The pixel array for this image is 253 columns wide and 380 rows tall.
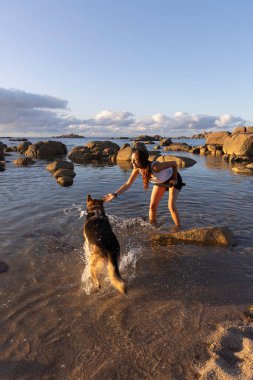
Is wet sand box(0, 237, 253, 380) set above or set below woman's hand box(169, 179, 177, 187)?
below

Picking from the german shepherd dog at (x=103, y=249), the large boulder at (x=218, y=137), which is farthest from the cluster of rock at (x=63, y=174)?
the large boulder at (x=218, y=137)

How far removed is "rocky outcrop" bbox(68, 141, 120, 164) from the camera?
35250mm

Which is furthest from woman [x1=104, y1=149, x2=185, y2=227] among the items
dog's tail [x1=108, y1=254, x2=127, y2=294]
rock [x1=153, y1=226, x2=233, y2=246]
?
dog's tail [x1=108, y1=254, x2=127, y2=294]

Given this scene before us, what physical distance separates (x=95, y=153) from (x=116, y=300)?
33109mm

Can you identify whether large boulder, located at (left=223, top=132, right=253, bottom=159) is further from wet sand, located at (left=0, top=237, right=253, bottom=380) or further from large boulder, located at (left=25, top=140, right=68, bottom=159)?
wet sand, located at (left=0, top=237, right=253, bottom=380)

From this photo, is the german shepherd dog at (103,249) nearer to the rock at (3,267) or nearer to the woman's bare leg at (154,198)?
the rock at (3,267)

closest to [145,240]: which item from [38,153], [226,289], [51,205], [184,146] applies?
[226,289]

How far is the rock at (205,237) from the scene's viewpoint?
7609 millimetres

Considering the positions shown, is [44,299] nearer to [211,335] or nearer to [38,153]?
[211,335]

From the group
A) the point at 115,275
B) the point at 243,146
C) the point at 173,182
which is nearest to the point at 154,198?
the point at 173,182

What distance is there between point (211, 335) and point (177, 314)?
686mm

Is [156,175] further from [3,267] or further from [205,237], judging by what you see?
[3,267]

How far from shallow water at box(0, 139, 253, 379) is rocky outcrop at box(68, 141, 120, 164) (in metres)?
24.5

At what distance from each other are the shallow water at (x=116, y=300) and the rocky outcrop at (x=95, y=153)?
80.3ft
